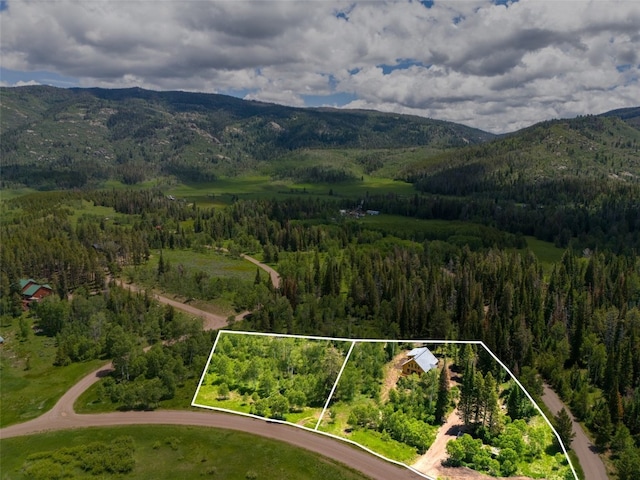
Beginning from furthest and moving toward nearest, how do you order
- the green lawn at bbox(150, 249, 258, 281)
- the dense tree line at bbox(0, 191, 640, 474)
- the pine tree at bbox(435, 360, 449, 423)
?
the green lawn at bbox(150, 249, 258, 281) < the dense tree line at bbox(0, 191, 640, 474) < the pine tree at bbox(435, 360, 449, 423)

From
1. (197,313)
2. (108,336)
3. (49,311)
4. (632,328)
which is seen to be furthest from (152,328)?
(632,328)

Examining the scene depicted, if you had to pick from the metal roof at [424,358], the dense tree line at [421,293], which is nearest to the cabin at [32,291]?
the dense tree line at [421,293]

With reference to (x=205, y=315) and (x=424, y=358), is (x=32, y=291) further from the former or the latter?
(x=424, y=358)

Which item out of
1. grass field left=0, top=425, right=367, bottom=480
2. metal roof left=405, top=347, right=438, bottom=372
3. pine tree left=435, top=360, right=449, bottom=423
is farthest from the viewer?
grass field left=0, top=425, right=367, bottom=480

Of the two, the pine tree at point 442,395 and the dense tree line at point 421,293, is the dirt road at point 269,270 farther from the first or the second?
the pine tree at point 442,395

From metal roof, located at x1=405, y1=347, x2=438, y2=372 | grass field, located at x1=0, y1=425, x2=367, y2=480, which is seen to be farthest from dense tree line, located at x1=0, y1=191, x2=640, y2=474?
metal roof, located at x1=405, y1=347, x2=438, y2=372

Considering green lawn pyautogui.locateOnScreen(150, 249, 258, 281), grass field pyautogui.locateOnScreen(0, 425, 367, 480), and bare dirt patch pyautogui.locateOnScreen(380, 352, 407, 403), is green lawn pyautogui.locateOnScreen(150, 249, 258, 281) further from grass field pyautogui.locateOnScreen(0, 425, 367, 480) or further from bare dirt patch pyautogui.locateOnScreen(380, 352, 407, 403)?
bare dirt patch pyautogui.locateOnScreen(380, 352, 407, 403)
